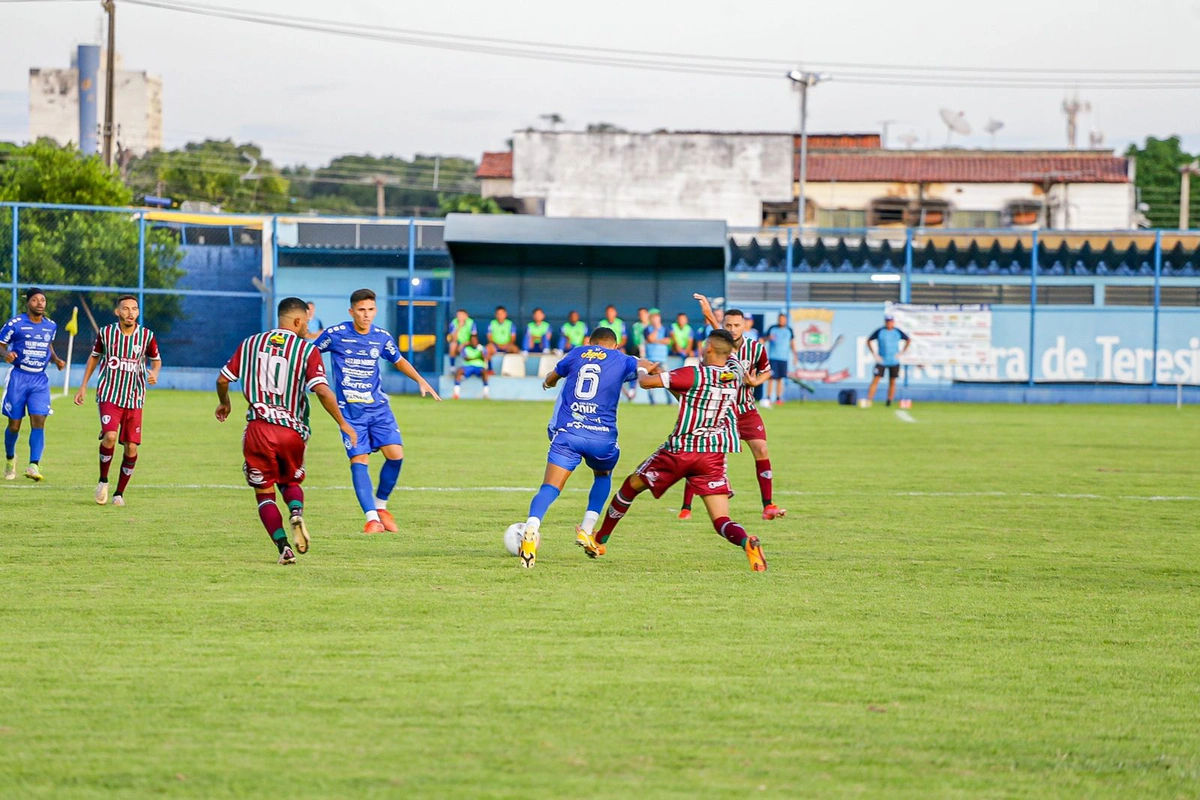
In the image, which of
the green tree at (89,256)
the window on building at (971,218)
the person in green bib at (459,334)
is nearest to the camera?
the green tree at (89,256)

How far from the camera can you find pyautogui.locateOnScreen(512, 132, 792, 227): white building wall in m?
58.8

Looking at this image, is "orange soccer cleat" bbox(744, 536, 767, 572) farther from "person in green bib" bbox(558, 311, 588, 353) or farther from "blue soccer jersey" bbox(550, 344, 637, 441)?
"person in green bib" bbox(558, 311, 588, 353)

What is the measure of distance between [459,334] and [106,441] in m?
20.9

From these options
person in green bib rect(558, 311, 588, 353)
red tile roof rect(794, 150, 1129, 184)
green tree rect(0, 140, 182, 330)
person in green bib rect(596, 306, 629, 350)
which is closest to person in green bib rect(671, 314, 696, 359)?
person in green bib rect(596, 306, 629, 350)

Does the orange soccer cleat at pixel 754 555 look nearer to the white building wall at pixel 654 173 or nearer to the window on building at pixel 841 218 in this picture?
the white building wall at pixel 654 173

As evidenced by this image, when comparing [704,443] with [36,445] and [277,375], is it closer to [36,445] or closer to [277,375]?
[277,375]

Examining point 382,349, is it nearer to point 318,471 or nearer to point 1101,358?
point 318,471

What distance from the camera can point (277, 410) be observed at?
912 cm

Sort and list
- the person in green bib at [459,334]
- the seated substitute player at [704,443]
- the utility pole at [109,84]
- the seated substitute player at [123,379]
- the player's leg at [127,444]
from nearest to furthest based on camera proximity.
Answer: the seated substitute player at [704,443], the player's leg at [127,444], the seated substitute player at [123,379], the person in green bib at [459,334], the utility pole at [109,84]

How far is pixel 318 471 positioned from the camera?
1597cm

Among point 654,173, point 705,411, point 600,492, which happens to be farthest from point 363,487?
point 654,173

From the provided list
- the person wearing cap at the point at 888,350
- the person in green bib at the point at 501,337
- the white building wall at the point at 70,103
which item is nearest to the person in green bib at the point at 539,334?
the person in green bib at the point at 501,337

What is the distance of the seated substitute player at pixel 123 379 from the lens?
12.6 metres

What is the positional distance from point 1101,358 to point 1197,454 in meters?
16.3
